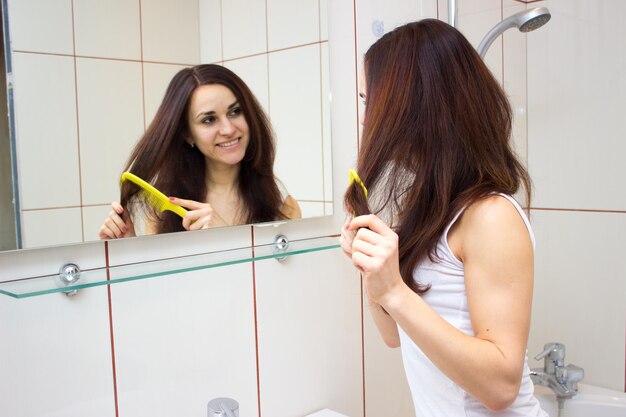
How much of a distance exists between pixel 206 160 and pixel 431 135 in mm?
370

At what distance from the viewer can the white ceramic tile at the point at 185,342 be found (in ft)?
2.89

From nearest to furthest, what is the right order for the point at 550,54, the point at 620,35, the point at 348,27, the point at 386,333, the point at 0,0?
the point at 0,0 → the point at 386,333 → the point at 348,27 → the point at 620,35 → the point at 550,54

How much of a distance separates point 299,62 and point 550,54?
975 millimetres

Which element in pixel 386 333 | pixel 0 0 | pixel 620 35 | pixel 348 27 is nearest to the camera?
pixel 0 0

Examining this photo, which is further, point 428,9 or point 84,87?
point 428,9

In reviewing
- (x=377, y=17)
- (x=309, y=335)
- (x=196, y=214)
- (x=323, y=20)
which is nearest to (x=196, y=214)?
(x=196, y=214)

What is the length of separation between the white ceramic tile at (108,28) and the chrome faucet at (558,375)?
123 cm

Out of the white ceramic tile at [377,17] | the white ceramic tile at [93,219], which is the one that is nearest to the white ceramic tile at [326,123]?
the white ceramic tile at [377,17]

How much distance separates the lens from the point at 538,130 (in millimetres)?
1761

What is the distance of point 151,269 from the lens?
820 millimetres

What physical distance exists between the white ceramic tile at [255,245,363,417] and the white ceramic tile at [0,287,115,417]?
0.30 metres

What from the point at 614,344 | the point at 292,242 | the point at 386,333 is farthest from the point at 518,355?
the point at 614,344

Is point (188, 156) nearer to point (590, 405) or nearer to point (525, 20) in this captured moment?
point (525, 20)

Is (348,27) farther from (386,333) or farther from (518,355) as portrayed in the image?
(518,355)
